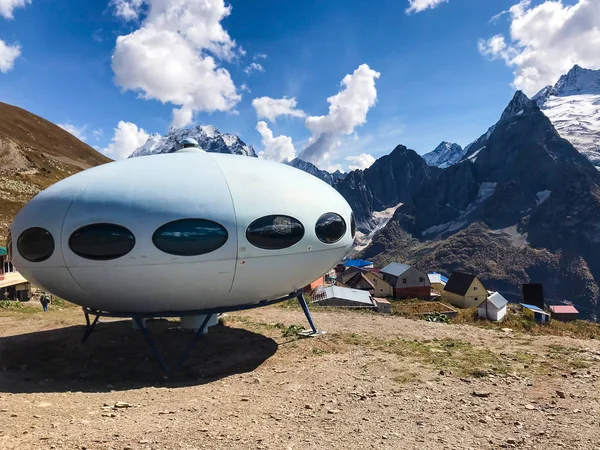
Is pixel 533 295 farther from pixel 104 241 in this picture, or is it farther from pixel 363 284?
pixel 104 241

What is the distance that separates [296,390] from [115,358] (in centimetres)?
748

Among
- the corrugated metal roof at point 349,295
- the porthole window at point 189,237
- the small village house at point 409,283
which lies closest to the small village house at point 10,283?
the corrugated metal roof at point 349,295

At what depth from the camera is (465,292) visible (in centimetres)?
6109

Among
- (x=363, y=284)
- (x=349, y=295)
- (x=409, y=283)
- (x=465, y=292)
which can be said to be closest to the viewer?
(x=349, y=295)

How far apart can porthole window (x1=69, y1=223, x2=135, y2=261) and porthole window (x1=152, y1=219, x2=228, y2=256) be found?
84 cm

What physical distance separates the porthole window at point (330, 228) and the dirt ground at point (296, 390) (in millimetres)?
4328

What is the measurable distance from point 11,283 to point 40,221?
2974cm

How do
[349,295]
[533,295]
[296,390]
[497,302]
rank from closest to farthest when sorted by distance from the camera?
[296,390]
[349,295]
[497,302]
[533,295]

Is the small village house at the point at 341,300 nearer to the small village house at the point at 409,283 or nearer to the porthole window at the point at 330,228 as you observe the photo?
the porthole window at the point at 330,228

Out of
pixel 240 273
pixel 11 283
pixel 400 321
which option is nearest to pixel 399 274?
pixel 400 321

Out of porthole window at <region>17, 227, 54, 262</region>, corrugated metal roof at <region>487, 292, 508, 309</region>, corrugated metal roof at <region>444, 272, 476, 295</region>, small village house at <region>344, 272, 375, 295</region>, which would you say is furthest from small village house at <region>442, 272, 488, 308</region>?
porthole window at <region>17, 227, 54, 262</region>

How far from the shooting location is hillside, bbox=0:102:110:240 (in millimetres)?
82250

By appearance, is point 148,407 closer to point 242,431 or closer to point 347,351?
point 242,431

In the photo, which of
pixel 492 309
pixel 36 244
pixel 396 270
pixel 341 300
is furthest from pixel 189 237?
pixel 396 270
